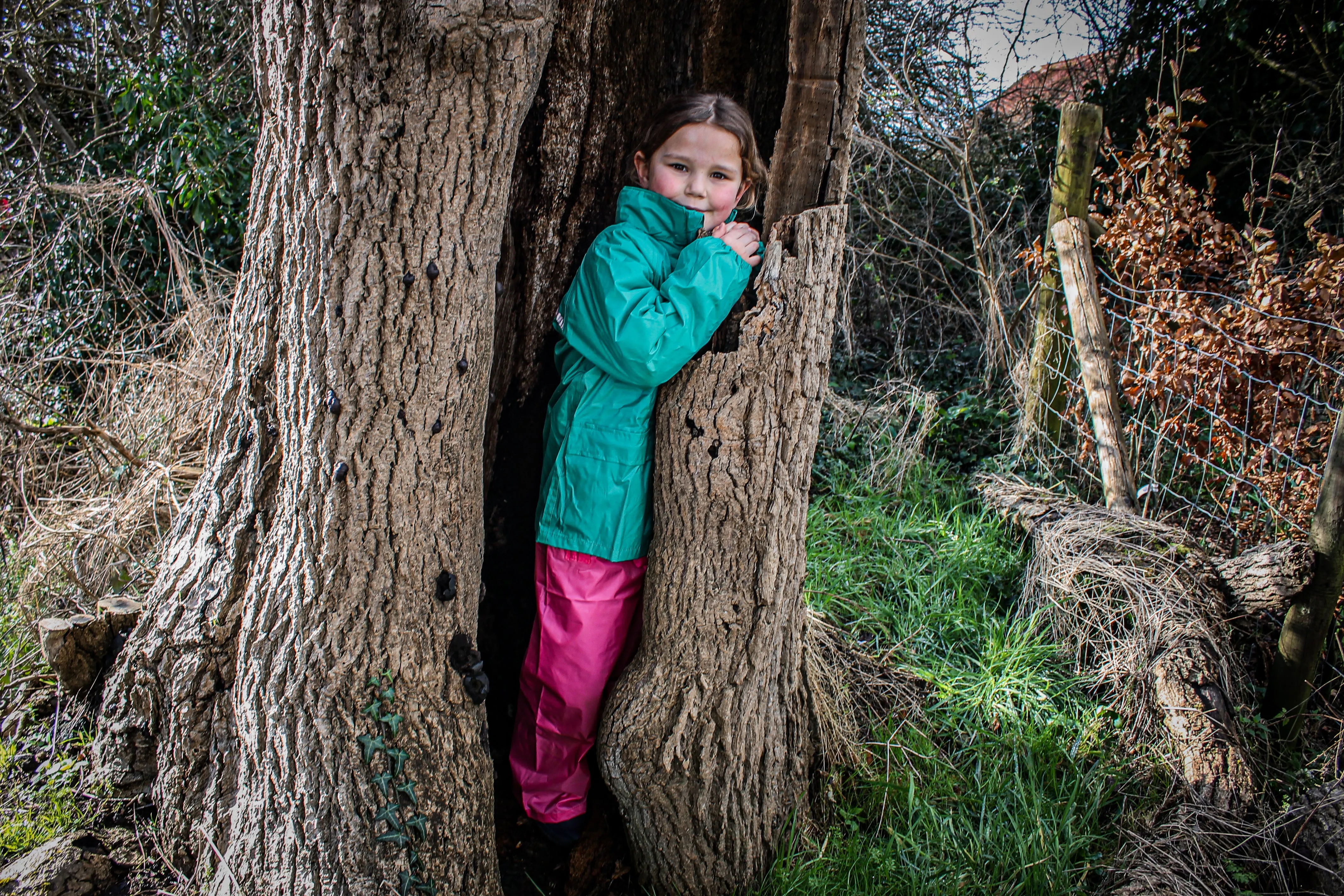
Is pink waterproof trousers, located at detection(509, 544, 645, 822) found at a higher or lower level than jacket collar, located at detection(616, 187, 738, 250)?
lower

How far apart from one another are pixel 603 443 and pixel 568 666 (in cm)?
64

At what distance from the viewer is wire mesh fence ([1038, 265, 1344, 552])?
3.05 metres

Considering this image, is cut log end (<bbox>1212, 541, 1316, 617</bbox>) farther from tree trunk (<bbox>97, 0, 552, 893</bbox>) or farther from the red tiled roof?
the red tiled roof

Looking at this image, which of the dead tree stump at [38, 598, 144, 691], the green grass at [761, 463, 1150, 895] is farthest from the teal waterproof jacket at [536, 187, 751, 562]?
the dead tree stump at [38, 598, 144, 691]

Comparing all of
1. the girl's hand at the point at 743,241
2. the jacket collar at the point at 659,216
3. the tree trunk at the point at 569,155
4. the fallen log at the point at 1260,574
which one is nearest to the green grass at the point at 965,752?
the fallen log at the point at 1260,574

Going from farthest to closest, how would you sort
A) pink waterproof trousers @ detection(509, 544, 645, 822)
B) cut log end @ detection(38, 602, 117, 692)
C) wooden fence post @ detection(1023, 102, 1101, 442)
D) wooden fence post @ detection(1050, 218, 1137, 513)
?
wooden fence post @ detection(1023, 102, 1101, 442) → wooden fence post @ detection(1050, 218, 1137, 513) → cut log end @ detection(38, 602, 117, 692) → pink waterproof trousers @ detection(509, 544, 645, 822)

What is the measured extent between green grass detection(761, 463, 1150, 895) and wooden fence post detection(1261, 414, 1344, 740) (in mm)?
577

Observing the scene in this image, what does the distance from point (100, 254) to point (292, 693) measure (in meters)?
5.14

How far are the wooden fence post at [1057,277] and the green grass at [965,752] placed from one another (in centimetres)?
77

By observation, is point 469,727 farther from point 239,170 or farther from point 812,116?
point 239,170

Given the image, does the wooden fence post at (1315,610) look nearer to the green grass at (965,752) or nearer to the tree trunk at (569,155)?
the green grass at (965,752)

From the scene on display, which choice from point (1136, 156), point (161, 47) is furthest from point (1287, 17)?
point (161, 47)

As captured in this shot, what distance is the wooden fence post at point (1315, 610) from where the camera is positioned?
234cm

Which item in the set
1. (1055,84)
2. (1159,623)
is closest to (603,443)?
(1159,623)
